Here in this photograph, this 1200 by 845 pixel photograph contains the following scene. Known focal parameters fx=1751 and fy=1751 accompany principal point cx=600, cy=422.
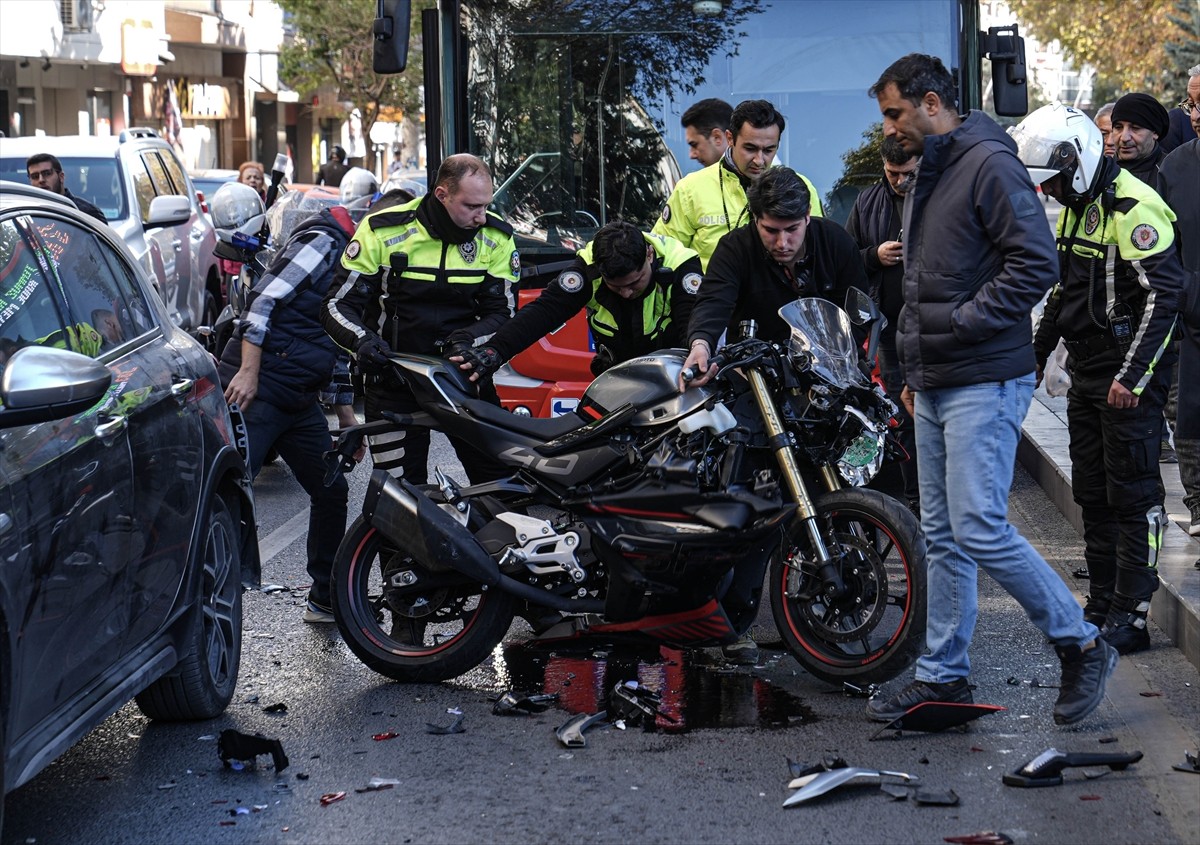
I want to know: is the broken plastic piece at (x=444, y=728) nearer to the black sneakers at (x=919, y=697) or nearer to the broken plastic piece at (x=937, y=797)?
the black sneakers at (x=919, y=697)

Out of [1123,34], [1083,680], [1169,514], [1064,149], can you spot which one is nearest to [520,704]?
[1083,680]

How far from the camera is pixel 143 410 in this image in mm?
5051

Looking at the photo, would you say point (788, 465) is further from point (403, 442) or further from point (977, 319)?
point (403, 442)

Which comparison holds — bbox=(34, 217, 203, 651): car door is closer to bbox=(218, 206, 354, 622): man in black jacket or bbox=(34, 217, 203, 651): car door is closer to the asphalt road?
the asphalt road

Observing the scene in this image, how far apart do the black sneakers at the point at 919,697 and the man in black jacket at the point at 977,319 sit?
22mm

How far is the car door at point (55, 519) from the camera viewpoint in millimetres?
4035

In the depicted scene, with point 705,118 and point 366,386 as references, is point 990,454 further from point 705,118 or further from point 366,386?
point 705,118

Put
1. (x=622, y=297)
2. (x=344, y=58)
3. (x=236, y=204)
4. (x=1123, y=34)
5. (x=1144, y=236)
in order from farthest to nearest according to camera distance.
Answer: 1. (x=344, y=58)
2. (x=1123, y=34)
3. (x=236, y=204)
4. (x=622, y=297)
5. (x=1144, y=236)

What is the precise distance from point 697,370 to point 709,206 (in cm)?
213

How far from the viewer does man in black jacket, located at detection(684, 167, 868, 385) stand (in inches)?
242

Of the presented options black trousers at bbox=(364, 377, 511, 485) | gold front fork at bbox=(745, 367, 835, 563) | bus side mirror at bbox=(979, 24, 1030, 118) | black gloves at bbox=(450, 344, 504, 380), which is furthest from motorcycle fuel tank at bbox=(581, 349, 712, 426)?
bus side mirror at bbox=(979, 24, 1030, 118)

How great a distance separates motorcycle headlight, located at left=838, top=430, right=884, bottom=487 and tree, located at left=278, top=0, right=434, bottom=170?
41826 mm

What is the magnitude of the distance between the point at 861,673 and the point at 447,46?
525cm

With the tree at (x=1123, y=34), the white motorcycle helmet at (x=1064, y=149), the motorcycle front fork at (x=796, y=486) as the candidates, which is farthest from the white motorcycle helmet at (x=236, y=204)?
the tree at (x=1123, y=34)
